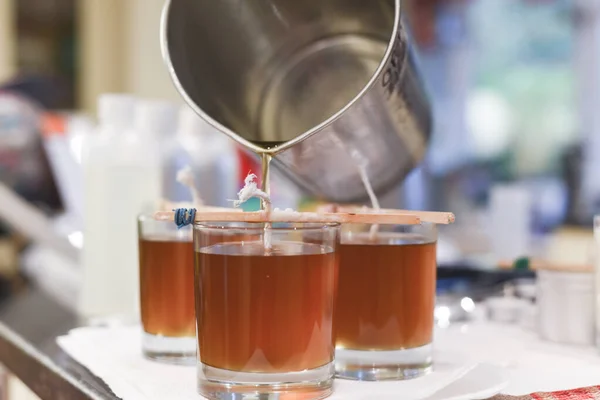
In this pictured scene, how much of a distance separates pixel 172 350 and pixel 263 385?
0.19 meters

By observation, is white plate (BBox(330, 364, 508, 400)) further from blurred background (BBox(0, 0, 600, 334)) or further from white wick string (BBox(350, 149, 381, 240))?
blurred background (BBox(0, 0, 600, 334))

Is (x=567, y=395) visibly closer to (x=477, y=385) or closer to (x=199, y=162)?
(x=477, y=385)

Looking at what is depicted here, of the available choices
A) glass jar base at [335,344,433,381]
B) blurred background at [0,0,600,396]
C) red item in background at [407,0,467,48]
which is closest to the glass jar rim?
glass jar base at [335,344,433,381]

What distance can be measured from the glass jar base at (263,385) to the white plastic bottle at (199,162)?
53 centimetres

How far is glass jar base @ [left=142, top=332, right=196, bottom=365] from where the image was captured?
69 centimetres

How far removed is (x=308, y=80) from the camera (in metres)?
0.81

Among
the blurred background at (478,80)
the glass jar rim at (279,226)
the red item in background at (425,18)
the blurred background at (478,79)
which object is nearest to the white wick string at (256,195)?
the glass jar rim at (279,226)

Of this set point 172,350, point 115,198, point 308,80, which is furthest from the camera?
point 115,198

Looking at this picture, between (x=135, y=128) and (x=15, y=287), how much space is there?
3.88ft

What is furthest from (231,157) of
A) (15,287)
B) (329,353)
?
(15,287)

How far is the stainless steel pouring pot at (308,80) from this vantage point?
66 centimetres

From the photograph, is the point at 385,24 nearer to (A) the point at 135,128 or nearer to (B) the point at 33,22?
(A) the point at 135,128

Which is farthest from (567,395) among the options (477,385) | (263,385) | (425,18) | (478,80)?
(425,18)

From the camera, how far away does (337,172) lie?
0.72m
